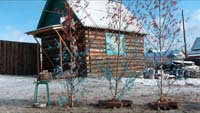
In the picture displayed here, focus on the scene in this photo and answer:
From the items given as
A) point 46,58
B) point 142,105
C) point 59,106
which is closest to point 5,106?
point 59,106

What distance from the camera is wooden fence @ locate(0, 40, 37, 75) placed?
18.0 metres

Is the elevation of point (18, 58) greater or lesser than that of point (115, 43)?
lesser

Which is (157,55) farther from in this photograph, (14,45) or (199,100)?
(14,45)

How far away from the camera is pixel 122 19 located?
23.7 ft

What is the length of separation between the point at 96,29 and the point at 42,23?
430 centimetres

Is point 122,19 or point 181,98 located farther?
point 181,98

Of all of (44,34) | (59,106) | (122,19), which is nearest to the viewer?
(59,106)

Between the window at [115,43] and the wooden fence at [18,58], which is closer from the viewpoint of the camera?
the window at [115,43]

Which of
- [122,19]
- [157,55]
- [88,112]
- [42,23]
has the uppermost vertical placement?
[42,23]

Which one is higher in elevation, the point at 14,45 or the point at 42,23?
the point at 42,23

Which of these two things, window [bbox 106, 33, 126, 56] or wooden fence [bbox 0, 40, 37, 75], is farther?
wooden fence [bbox 0, 40, 37, 75]

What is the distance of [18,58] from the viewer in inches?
730

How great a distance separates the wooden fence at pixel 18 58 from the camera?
1797 centimetres

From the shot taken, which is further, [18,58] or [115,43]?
[18,58]
